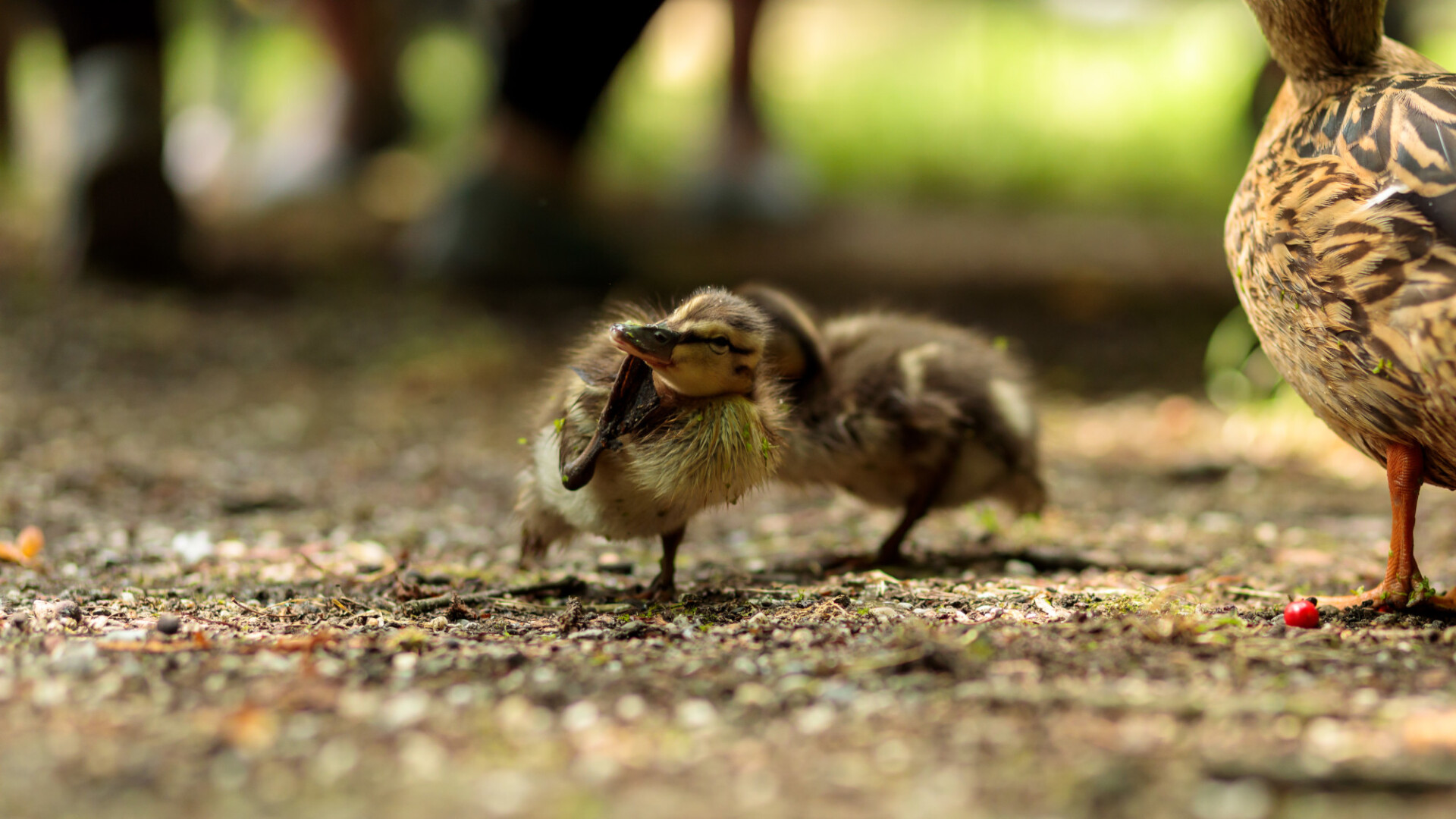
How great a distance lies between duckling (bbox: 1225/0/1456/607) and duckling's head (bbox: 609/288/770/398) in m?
1.33

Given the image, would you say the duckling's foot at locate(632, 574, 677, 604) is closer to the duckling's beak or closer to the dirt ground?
the dirt ground

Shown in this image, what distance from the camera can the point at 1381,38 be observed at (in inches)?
138

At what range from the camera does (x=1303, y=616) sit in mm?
2889

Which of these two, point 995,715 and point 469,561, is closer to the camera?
point 995,715

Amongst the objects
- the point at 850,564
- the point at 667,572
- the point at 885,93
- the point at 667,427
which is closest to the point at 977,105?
the point at 885,93

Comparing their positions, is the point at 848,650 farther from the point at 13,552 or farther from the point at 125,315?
the point at 125,315

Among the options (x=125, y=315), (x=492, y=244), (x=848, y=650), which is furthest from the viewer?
(x=492, y=244)

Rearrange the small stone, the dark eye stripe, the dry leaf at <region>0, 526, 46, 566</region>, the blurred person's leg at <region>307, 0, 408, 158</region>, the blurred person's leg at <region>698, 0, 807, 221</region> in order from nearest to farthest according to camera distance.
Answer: the small stone < the dark eye stripe < the dry leaf at <region>0, 526, 46, 566</region> < the blurred person's leg at <region>698, 0, 807, 221</region> < the blurred person's leg at <region>307, 0, 408, 158</region>

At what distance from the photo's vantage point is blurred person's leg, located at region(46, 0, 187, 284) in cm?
818

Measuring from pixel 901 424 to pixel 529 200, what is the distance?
5438 mm

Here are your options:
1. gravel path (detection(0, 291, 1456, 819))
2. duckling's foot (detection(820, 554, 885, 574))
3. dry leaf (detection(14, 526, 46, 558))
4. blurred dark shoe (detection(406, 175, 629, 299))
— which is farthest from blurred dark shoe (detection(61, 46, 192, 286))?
duckling's foot (detection(820, 554, 885, 574))

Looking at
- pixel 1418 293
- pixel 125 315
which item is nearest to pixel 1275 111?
pixel 1418 293

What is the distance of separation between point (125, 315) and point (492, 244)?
240cm

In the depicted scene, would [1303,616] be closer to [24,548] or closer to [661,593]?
[661,593]
